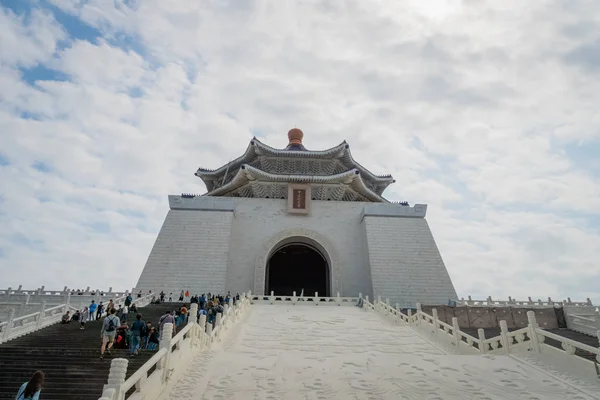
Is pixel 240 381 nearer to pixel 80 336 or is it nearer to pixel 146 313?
pixel 80 336

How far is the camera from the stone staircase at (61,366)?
585 cm

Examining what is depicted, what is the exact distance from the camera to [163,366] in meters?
5.54

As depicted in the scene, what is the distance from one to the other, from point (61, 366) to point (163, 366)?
104 inches

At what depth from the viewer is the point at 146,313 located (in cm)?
1373

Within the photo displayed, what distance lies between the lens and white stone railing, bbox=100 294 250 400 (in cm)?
415

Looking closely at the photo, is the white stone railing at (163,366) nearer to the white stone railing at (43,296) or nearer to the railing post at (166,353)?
the railing post at (166,353)

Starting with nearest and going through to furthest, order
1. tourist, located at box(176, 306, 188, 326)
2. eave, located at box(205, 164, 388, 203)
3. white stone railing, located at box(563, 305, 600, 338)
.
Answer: tourist, located at box(176, 306, 188, 326) → white stone railing, located at box(563, 305, 600, 338) → eave, located at box(205, 164, 388, 203)

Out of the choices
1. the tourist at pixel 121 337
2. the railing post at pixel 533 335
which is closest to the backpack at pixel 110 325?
the tourist at pixel 121 337

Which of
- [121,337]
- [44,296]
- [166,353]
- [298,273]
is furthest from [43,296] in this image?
[298,273]

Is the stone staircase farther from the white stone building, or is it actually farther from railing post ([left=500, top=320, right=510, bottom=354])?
the white stone building

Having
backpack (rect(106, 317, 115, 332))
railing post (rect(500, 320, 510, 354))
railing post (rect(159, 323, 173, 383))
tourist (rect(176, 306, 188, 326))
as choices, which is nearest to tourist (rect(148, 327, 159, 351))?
backpack (rect(106, 317, 115, 332))

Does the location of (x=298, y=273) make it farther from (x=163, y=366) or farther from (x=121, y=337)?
(x=163, y=366)

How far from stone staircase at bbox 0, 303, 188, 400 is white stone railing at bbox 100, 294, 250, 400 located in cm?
98

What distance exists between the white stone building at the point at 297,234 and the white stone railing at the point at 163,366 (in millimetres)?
11030
